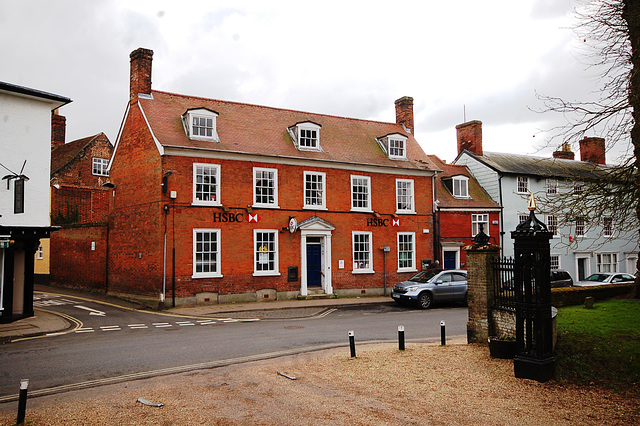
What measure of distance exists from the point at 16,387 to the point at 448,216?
25.1m

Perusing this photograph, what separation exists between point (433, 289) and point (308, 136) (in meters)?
10.6

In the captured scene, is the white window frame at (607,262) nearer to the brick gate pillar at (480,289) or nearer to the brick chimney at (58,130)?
the brick gate pillar at (480,289)

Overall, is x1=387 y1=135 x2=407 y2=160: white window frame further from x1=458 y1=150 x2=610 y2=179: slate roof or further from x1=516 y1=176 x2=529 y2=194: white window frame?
x1=516 y1=176 x2=529 y2=194: white window frame

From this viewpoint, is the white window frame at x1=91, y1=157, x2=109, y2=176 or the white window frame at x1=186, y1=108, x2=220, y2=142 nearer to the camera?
the white window frame at x1=186, y1=108, x2=220, y2=142

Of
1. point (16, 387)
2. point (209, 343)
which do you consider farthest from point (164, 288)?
point (16, 387)

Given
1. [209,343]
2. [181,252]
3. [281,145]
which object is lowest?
[209,343]

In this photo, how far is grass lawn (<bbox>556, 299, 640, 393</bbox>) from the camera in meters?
8.82

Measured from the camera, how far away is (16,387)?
8.88m

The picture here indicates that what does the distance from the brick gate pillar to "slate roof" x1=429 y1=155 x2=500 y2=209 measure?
17954 millimetres

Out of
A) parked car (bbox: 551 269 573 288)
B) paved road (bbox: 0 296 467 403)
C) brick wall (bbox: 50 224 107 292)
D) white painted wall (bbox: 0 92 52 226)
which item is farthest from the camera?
brick wall (bbox: 50 224 107 292)

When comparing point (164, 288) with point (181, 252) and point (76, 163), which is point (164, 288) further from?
point (76, 163)

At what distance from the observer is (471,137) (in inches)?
1393

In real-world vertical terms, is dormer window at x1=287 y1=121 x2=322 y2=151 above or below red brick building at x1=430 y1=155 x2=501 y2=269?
above

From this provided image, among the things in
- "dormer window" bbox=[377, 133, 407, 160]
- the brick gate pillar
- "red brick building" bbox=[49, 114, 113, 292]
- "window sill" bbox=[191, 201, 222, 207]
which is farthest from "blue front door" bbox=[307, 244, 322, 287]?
the brick gate pillar
